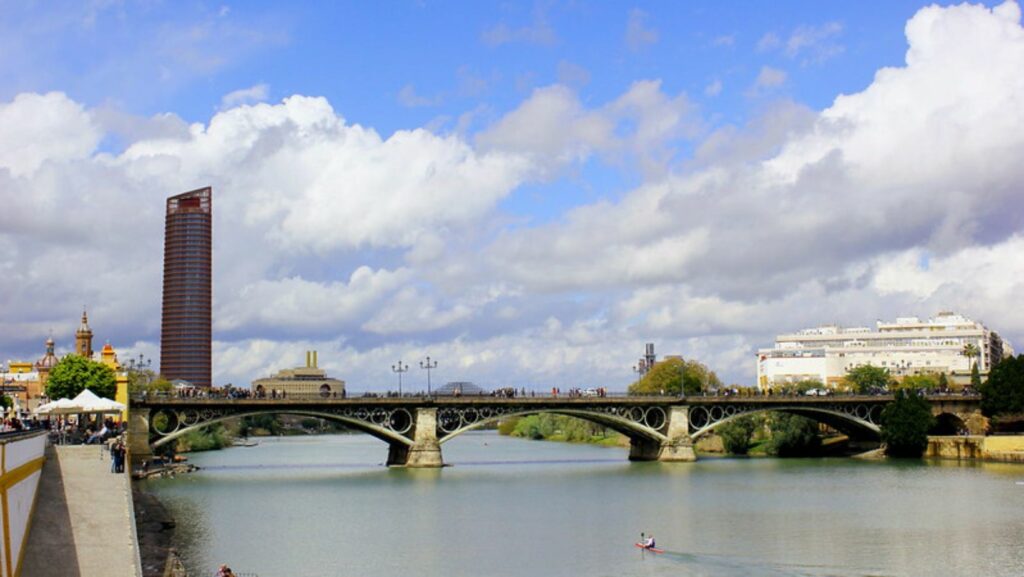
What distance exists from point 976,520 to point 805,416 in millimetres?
60995

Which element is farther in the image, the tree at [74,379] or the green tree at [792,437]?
the green tree at [792,437]

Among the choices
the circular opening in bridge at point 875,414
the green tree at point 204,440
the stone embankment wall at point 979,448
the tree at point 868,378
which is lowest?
the stone embankment wall at point 979,448

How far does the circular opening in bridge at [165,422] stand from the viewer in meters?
88.5

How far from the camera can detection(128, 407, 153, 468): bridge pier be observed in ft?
278

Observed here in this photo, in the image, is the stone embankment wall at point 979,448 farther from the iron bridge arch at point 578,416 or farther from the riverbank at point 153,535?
the riverbank at point 153,535

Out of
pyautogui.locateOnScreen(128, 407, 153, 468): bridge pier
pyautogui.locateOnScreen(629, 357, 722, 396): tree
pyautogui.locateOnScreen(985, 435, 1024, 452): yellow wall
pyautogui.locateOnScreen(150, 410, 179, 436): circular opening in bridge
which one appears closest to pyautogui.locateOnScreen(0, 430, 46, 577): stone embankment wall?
pyautogui.locateOnScreen(128, 407, 153, 468): bridge pier

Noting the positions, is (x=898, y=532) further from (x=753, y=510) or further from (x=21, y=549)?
(x=21, y=549)

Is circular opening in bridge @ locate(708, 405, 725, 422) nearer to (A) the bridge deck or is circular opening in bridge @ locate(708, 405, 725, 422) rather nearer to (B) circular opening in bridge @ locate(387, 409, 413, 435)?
(A) the bridge deck

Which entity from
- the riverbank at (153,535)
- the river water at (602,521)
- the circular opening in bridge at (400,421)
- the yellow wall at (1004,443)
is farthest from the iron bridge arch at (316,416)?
the yellow wall at (1004,443)

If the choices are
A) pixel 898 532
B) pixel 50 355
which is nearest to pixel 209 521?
pixel 898 532

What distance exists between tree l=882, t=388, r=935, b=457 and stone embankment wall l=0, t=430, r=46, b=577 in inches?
3544

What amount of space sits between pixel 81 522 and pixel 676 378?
130250mm

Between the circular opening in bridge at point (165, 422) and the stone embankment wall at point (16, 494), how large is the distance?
56.2 m

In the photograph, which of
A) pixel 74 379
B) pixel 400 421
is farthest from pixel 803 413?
pixel 74 379
